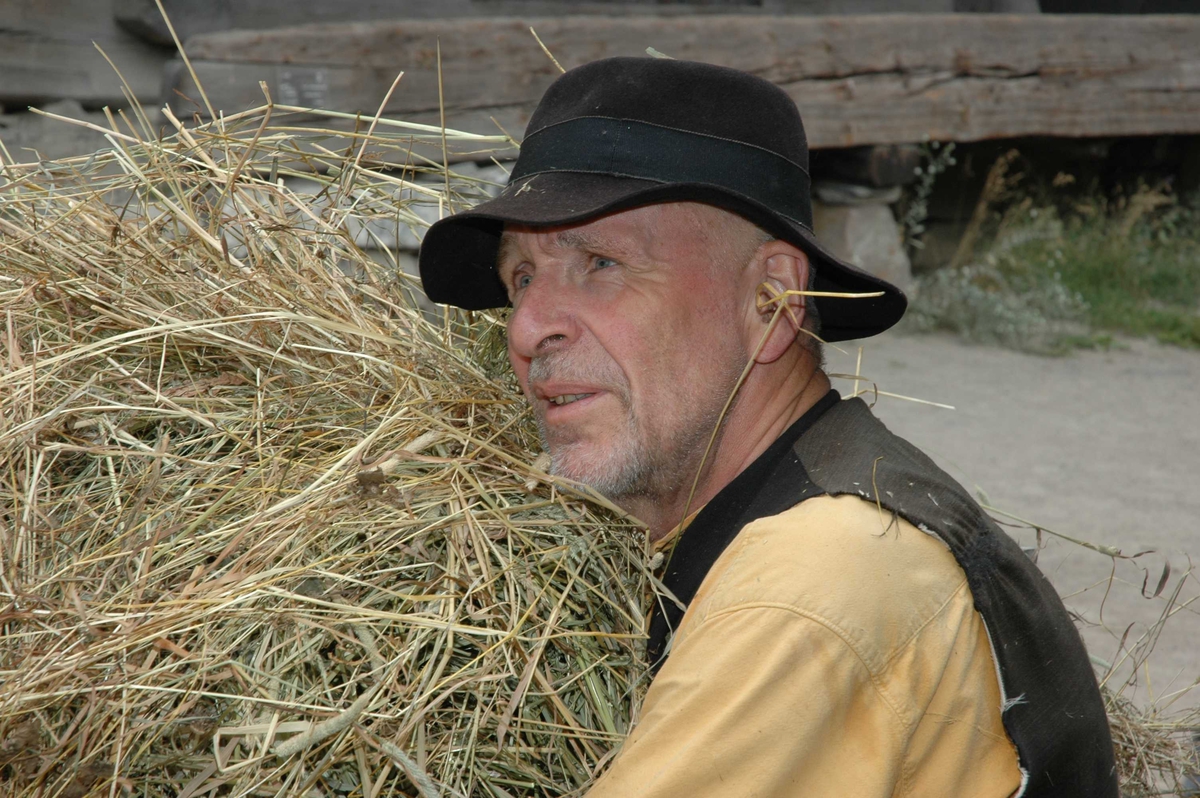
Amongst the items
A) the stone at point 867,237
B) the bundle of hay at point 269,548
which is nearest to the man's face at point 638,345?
the bundle of hay at point 269,548

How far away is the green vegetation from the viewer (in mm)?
7829

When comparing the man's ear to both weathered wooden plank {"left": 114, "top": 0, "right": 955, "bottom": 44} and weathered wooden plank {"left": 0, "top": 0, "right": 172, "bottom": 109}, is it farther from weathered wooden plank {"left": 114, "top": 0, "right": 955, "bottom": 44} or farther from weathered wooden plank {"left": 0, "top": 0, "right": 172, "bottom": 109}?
weathered wooden plank {"left": 0, "top": 0, "right": 172, "bottom": 109}

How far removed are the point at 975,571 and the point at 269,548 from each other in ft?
3.11

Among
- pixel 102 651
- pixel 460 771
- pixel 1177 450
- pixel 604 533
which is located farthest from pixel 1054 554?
pixel 102 651

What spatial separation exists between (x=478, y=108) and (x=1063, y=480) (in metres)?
3.59

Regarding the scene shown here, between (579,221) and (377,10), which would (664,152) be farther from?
(377,10)

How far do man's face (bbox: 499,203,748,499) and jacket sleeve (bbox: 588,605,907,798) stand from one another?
48 cm

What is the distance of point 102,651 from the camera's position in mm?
1368

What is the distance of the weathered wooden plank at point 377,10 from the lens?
18.5 ft

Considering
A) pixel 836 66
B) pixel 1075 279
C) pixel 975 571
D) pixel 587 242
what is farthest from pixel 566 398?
pixel 1075 279

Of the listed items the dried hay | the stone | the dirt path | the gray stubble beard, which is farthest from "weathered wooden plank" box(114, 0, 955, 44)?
the gray stubble beard

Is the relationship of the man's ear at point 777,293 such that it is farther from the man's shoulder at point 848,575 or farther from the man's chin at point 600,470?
the man's shoulder at point 848,575

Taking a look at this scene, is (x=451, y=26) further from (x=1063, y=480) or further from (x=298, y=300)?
(x=298, y=300)

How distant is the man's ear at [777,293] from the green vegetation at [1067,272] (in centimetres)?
616
